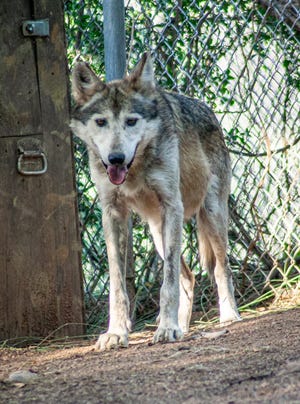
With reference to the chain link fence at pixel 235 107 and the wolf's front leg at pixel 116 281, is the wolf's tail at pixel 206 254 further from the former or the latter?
the wolf's front leg at pixel 116 281

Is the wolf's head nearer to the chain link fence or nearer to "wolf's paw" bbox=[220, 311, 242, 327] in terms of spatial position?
the chain link fence

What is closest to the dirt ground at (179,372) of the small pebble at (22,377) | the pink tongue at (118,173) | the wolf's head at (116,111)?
the small pebble at (22,377)

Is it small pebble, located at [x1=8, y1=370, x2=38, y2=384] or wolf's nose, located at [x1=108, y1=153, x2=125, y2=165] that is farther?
wolf's nose, located at [x1=108, y1=153, x2=125, y2=165]

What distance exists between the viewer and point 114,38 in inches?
215

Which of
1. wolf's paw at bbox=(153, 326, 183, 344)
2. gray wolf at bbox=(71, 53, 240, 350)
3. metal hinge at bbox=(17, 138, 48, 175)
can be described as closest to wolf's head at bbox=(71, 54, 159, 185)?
gray wolf at bbox=(71, 53, 240, 350)

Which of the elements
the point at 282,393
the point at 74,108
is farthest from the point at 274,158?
the point at 282,393

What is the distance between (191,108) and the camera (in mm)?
5598

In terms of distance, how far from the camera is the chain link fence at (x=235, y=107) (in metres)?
6.12

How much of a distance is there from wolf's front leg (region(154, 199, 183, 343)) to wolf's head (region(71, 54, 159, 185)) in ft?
1.49

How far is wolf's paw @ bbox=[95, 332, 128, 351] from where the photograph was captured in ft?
14.9

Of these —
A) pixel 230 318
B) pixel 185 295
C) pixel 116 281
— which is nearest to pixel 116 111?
pixel 116 281

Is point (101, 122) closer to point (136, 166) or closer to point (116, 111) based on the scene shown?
point (116, 111)

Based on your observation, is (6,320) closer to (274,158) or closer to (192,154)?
(192,154)

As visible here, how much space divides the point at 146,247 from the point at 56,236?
1184 mm
